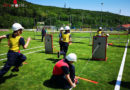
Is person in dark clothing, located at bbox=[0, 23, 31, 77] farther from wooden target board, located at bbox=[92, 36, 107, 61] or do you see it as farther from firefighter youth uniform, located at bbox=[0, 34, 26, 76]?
wooden target board, located at bbox=[92, 36, 107, 61]

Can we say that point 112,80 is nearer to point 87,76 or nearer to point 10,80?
point 87,76

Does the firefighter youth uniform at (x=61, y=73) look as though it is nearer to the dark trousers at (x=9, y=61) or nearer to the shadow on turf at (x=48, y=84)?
the shadow on turf at (x=48, y=84)

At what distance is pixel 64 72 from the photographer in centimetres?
405

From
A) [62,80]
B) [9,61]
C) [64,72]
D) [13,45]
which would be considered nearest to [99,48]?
[62,80]

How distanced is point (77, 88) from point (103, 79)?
1527 millimetres

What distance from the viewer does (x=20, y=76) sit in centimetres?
565

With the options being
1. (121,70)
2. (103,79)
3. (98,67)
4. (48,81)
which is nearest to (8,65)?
(48,81)

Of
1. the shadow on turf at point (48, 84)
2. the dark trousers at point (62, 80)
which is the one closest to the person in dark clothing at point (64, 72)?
the dark trousers at point (62, 80)

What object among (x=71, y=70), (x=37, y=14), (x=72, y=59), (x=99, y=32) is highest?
(x=37, y=14)

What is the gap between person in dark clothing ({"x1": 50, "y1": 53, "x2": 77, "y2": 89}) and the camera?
4.05 metres

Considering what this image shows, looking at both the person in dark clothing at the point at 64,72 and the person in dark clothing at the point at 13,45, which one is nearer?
the person in dark clothing at the point at 64,72

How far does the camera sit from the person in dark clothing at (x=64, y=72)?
4.05 m

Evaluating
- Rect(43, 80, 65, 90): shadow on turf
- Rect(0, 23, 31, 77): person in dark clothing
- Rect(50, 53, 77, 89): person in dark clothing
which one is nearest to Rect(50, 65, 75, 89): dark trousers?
Rect(50, 53, 77, 89): person in dark clothing

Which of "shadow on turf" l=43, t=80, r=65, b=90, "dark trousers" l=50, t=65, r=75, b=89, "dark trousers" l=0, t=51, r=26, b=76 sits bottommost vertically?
"shadow on turf" l=43, t=80, r=65, b=90
